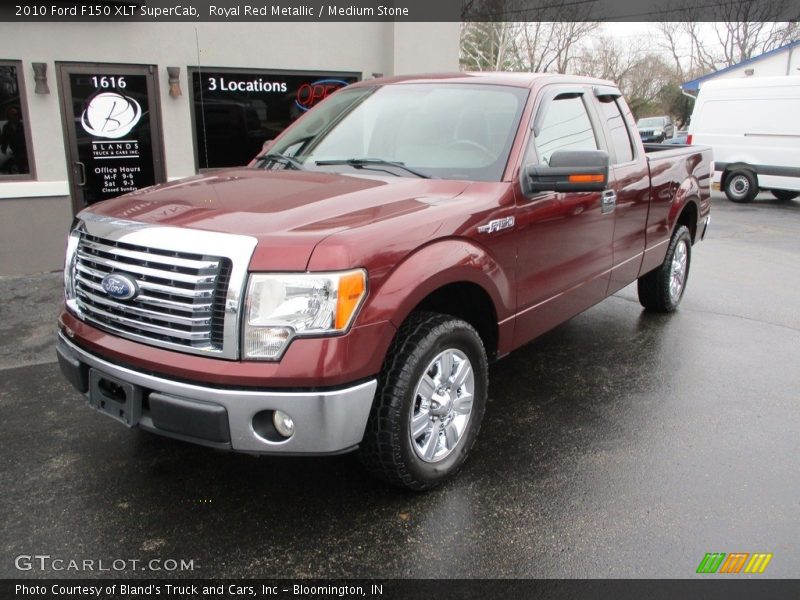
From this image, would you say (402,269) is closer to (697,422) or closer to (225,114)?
(697,422)

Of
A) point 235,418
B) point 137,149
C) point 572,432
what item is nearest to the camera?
point 235,418

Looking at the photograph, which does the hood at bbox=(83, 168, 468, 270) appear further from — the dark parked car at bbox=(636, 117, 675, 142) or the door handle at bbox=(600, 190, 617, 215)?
the dark parked car at bbox=(636, 117, 675, 142)

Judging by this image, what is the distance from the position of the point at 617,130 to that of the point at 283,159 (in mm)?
2491

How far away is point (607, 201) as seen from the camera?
441cm

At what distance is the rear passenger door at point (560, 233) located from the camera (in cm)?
364

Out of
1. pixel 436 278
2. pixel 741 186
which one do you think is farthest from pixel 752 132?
pixel 436 278

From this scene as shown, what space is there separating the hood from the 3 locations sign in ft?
15.9

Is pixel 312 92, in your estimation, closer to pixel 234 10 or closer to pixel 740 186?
pixel 234 10

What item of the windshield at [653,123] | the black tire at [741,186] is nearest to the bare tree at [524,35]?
the windshield at [653,123]

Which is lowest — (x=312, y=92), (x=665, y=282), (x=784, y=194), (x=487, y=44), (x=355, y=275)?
(x=784, y=194)

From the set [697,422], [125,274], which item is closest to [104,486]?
[125,274]

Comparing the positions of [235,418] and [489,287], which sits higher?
[489,287]

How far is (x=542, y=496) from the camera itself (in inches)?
125

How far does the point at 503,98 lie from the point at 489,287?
1.26 meters
